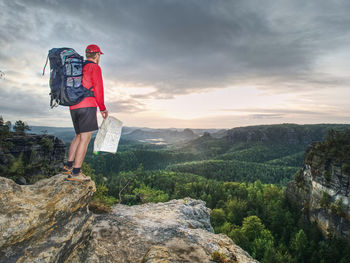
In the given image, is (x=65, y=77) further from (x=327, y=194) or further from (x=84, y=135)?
(x=327, y=194)

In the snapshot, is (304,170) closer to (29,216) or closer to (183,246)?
(183,246)

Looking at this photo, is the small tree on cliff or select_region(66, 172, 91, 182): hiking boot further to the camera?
the small tree on cliff

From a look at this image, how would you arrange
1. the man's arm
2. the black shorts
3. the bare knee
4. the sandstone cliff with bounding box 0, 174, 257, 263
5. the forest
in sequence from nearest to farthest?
the sandstone cliff with bounding box 0, 174, 257, 263 → the man's arm → the black shorts → the bare knee → the forest

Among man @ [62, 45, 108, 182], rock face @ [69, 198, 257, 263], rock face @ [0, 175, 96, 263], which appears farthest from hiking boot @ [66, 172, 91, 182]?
rock face @ [69, 198, 257, 263]

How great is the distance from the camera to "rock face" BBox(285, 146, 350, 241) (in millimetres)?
32656

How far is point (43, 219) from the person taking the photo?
483 centimetres

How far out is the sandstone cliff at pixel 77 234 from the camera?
4332mm

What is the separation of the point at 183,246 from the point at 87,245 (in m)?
3.34

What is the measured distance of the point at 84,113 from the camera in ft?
18.7

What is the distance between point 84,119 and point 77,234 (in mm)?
3649

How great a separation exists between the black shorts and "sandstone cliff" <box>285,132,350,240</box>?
4375 centimetres

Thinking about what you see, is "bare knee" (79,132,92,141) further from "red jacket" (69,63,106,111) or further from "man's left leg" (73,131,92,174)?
"red jacket" (69,63,106,111)

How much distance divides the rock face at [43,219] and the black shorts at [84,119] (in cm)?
202

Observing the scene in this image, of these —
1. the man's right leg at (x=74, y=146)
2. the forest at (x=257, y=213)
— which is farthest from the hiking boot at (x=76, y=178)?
the forest at (x=257, y=213)
